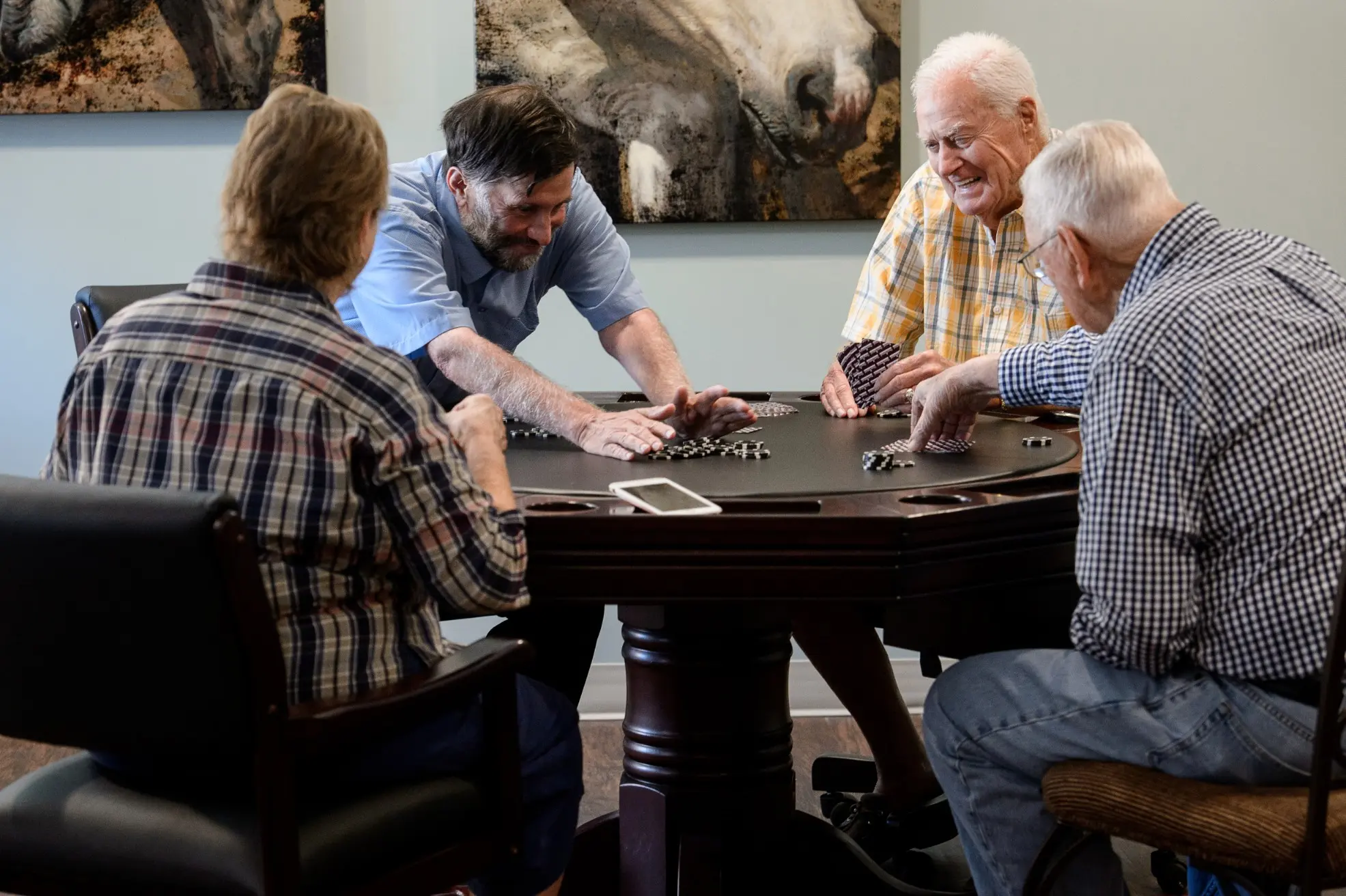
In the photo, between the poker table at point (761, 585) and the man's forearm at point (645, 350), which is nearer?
the poker table at point (761, 585)

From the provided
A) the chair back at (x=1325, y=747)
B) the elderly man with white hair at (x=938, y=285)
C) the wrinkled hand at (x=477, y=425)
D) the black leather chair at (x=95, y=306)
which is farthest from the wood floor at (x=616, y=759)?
the wrinkled hand at (x=477, y=425)

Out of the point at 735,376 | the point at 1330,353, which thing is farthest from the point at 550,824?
the point at 735,376

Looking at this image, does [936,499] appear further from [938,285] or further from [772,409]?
[938,285]

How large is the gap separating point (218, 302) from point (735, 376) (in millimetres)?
2576

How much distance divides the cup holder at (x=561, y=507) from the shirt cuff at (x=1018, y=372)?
2.76 ft

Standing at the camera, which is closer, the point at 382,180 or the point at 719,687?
the point at 382,180

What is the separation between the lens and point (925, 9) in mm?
3840

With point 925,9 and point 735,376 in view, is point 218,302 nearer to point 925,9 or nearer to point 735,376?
point 735,376

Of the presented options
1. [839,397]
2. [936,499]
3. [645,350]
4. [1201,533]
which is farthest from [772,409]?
[1201,533]

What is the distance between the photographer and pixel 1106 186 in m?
1.74

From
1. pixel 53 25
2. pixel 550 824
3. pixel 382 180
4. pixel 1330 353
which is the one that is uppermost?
pixel 53 25

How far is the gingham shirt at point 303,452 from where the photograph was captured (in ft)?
4.74

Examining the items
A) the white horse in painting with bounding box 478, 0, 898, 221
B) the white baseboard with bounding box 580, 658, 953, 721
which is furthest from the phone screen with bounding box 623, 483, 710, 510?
the white baseboard with bounding box 580, 658, 953, 721

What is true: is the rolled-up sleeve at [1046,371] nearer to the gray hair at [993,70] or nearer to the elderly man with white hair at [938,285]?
the elderly man with white hair at [938,285]
